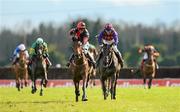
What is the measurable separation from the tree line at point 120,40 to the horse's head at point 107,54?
85.7 meters

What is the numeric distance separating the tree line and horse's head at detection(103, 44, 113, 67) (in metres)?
85.7

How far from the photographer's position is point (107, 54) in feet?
88.3

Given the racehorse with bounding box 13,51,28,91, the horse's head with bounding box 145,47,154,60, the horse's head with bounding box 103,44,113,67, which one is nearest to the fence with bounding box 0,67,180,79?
the horse's head with bounding box 145,47,154,60

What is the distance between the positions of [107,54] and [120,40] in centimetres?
10989

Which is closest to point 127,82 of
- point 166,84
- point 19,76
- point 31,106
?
point 166,84

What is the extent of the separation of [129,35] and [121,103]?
12887 centimetres

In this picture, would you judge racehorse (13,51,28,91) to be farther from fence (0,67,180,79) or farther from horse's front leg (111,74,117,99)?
horse's front leg (111,74,117,99)

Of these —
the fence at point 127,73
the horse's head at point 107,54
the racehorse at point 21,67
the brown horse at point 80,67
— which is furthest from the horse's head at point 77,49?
the fence at point 127,73

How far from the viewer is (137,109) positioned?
22.3 metres

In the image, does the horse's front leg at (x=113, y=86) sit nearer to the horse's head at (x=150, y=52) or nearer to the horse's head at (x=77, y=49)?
the horse's head at (x=77, y=49)

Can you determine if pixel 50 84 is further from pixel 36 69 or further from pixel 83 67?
pixel 83 67

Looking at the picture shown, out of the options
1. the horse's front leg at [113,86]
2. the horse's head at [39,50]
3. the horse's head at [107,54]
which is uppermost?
the horse's head at [39,50]

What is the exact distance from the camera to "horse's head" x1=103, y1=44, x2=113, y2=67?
26.9m

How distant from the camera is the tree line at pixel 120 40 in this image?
400 feet
